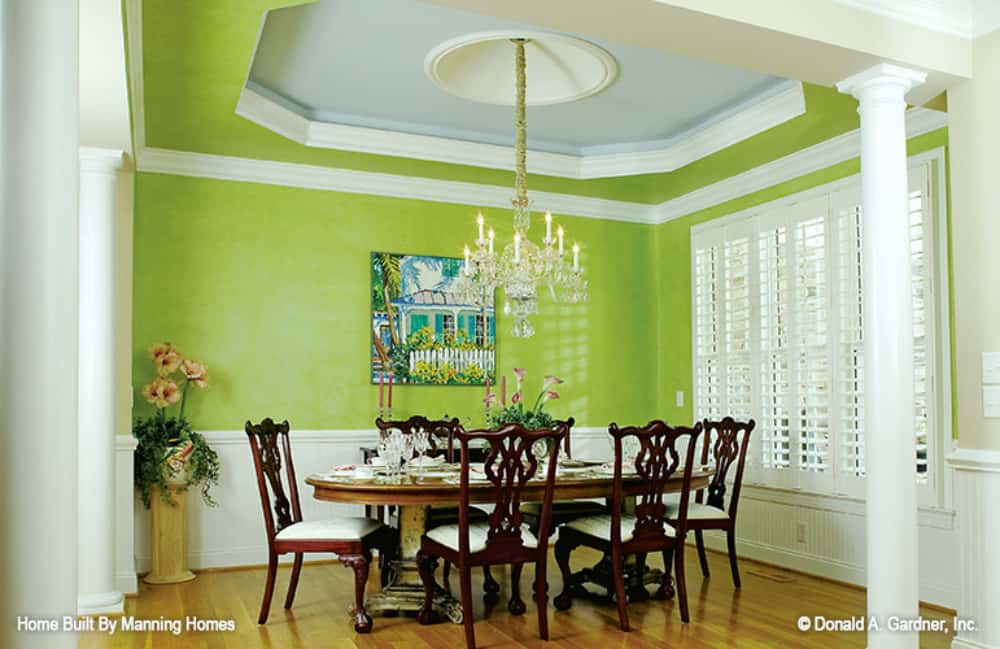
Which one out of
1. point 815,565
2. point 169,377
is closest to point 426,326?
point 169,377

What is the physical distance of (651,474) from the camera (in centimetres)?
443

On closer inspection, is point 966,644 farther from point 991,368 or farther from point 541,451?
point 541,451

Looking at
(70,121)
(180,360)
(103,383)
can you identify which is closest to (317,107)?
(180,360)

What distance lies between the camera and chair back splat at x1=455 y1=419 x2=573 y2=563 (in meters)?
3.92

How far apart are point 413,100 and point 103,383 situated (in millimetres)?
2465

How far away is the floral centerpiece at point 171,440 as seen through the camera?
17.1ft

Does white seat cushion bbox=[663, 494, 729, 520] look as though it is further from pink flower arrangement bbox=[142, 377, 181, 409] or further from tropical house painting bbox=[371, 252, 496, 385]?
pink flower arrangement bbox=[142, 377, 181, 409]

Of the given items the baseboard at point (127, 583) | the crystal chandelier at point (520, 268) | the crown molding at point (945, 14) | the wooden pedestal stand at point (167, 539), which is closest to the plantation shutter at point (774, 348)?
the crystal chandelier at point (520, 268)

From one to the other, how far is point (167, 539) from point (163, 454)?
508 millimetres

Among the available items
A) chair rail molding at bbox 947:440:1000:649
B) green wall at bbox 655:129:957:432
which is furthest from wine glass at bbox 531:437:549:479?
green wall at bbox 655:129:957:432

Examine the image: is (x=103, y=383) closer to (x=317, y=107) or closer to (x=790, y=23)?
(x=317, y=107)

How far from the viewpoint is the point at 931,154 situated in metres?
4.88

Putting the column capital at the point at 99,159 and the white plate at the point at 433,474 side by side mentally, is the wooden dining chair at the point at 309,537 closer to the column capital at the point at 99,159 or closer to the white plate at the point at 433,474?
the white plate at the point at 433,474

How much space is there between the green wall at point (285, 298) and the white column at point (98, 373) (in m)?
0.87
